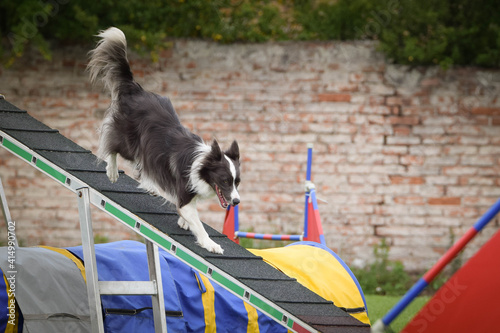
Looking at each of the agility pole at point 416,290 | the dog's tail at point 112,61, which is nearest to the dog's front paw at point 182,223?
the dog's tail at point 112,61

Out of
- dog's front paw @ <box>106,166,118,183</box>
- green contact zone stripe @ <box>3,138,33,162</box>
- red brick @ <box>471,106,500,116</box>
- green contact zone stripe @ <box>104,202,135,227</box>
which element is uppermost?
red brick @ <box>471,106,500,116</box>

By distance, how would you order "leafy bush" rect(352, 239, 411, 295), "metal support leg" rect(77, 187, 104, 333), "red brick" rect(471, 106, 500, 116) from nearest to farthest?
"metal support leg" rect(77, 187, 104, 333) < "leafy bush" rect(352, 239, 411, 295) < "red brick" rect(471, 106, 500, 116)

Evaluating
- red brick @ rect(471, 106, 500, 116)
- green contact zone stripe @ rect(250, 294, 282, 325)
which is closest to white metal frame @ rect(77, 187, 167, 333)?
Answer: green contact zone stripe @ rect(250, 294, 282, 325)

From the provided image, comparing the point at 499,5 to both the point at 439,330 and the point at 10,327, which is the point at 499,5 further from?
the point at 10,327

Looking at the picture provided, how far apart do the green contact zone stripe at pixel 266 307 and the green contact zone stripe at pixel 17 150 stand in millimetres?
1246

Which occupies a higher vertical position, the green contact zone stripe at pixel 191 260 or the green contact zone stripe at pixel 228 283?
the green contact zone stripe at pixel 191 260

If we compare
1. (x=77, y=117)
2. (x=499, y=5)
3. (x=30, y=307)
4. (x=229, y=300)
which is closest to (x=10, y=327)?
(x=30, y=307)

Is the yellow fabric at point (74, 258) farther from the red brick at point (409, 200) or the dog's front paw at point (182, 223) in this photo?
the red brick at point (409, 200)

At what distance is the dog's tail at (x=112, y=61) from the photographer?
3.29 m

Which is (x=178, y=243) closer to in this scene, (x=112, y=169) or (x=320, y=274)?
(x=112, y=169)

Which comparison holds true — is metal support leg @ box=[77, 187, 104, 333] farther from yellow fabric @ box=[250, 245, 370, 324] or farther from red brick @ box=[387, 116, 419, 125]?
red brick @ box=[387, 116, 419, 125]

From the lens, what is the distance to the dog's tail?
3293mm

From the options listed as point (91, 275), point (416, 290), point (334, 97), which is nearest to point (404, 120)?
point (334, 97)

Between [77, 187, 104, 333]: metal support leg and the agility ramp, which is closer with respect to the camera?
[77, 187, 104, 333]: metal support leg
